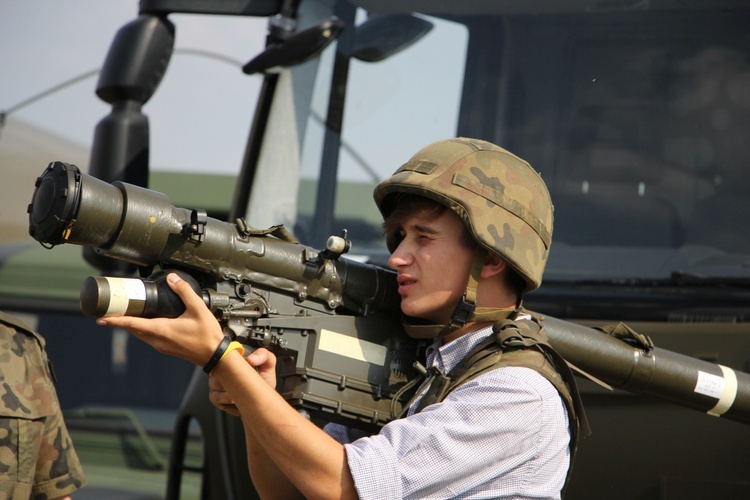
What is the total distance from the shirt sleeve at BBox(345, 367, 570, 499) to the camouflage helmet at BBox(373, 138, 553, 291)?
342 millimetres

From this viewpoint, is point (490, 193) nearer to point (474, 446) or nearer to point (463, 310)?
point (463, 310)

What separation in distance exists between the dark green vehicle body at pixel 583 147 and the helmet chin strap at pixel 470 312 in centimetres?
113

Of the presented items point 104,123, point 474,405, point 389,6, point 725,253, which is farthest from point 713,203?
point 104,123

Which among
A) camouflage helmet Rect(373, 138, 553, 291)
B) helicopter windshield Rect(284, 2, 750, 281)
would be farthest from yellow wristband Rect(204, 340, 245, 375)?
helicopter windshield Rect(284, 2, 750, 281)

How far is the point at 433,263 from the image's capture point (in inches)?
105

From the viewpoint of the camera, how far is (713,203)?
4.02 metres

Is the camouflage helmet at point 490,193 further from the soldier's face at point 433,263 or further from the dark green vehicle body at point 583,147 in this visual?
the dark green vehicle body at point 583,147

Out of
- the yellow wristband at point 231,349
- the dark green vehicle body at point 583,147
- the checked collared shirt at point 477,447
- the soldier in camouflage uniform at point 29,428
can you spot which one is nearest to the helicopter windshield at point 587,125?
the dark green vehicle body at point 583,147

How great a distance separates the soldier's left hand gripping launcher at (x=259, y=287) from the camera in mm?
2402

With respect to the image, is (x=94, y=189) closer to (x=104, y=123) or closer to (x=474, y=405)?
(x=474, y=405)

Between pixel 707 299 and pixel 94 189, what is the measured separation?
227 cm

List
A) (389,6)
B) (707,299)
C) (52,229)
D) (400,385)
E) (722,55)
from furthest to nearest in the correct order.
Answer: (389,6) → (722,55) → (707,299) → (400,385) → (52,229)

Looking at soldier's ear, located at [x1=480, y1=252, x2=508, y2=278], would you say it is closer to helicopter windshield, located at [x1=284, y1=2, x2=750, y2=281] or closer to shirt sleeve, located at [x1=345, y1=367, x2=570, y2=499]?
shirt sleeve, located at [x1=345, y1=367, x2=570, y2=499]

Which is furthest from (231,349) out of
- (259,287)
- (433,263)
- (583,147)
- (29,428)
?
(583,147)
